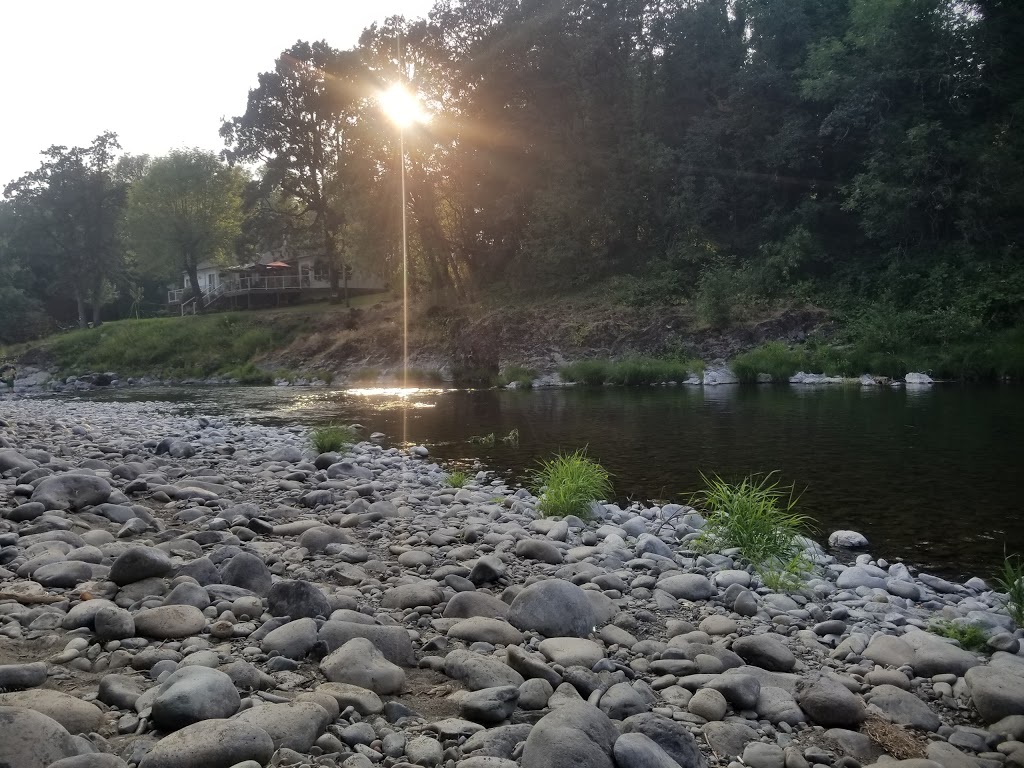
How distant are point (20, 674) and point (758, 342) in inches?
1054

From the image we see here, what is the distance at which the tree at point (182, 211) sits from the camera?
49.7 metres

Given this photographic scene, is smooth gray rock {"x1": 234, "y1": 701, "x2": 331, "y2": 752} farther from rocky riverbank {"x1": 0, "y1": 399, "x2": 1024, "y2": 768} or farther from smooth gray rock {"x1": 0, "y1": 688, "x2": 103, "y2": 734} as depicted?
smooth gray rock {"x1": 0, "y1": 688, "x2": 103, "y2": 734}

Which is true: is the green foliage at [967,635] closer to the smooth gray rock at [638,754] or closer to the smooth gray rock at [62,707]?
the smooth gray rock at [638,754]

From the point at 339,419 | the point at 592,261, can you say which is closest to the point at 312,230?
the point at 592,261

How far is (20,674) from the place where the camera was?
2762mm

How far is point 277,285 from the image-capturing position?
180 feet

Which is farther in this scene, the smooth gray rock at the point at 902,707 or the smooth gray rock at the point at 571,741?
the smooth gray rock at the point at 902,707

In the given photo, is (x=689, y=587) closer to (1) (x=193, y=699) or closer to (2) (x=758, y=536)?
(2) (x=758, y=536)

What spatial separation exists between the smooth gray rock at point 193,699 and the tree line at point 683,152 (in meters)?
26.3

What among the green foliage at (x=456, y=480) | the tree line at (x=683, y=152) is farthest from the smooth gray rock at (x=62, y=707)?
the tree line at (x=683, y=152)

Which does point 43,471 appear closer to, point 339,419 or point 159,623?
point 159,623

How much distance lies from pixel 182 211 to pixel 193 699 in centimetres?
5337

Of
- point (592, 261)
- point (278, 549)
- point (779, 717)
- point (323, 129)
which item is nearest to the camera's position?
point (779, 717)

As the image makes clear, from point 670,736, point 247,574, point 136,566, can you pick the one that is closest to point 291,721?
point 670,736
